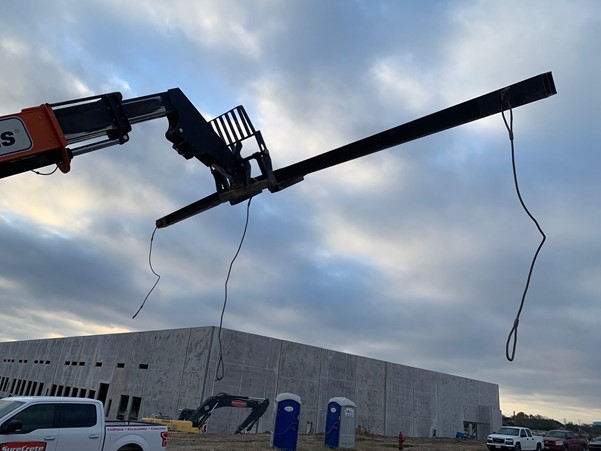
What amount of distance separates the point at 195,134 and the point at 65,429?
630 centimetres

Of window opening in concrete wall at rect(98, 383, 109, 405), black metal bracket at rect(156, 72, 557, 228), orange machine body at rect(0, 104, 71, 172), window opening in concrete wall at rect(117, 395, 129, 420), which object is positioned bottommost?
window opening in concrete wall at rect(117, 395, 129, 420)

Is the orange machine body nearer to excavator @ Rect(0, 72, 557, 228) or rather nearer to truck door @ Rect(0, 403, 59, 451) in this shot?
excavator @ Rect(0, 72, 557, 228)

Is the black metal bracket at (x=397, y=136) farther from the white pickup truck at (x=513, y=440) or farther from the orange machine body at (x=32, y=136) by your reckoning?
the white pickup truck at (x=513, y=440)

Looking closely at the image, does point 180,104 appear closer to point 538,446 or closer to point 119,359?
point 538,446

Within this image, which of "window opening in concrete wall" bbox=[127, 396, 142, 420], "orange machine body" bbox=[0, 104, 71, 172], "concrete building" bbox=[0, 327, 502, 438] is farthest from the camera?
"window opening in concrete wall" bbox=[127, 396, 142, 420]

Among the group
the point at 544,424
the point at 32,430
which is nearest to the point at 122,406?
the point at 32,430

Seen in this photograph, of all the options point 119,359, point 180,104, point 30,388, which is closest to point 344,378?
point 119,359

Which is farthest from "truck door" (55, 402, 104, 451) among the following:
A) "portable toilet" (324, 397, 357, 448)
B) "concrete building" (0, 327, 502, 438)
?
"concrete building" (0, 327, 502, 438)

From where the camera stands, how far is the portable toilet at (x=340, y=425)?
2086cm

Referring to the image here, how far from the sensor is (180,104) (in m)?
8.18

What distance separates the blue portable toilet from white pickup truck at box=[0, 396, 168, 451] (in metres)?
9.09

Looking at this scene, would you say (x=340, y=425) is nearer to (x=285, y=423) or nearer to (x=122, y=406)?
(x=285, y=423)

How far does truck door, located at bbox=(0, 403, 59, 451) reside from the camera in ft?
27.0

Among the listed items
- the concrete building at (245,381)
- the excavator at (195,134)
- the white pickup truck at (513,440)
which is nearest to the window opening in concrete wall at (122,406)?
the concrete building at (245,381)
